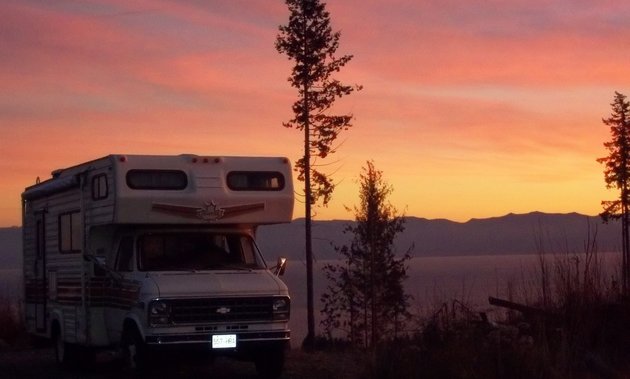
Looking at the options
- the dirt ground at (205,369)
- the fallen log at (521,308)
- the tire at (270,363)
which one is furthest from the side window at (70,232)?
the fallen log at (521,308)

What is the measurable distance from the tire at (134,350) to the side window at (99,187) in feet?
6.29

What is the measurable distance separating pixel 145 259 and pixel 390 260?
20.1m

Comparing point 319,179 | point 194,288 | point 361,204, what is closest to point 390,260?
point 361,204

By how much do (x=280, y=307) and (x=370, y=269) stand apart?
19.6m

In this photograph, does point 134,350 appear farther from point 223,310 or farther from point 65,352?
point 65,352

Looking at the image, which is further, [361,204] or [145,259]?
[361,204]

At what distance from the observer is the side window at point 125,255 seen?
15305 mm

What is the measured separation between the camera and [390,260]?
34625mm

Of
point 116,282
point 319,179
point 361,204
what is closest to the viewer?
point 116,282

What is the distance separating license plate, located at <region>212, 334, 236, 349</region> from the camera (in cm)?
1441

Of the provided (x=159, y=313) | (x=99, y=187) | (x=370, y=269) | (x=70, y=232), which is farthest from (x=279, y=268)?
(x=370, y=269)

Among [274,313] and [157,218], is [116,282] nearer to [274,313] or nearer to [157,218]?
[157,218]

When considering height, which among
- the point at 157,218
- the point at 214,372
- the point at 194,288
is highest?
the point at 157,218

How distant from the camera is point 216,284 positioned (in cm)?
1455
